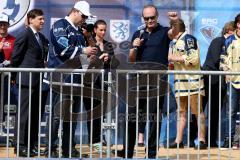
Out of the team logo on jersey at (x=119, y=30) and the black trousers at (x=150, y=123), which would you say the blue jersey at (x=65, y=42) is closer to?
the black trousers at (x=150, y=123)

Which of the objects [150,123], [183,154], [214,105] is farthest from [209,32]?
[150,123]

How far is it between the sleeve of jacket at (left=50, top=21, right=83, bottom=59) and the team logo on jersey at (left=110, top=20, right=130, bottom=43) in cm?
203

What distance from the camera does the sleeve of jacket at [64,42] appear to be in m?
9.04

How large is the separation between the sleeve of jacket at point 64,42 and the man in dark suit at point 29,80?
0.41 m

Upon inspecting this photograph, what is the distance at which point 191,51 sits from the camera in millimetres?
10148

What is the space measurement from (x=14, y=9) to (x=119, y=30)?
1.65 metres

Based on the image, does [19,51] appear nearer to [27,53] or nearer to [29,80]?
[27,53]

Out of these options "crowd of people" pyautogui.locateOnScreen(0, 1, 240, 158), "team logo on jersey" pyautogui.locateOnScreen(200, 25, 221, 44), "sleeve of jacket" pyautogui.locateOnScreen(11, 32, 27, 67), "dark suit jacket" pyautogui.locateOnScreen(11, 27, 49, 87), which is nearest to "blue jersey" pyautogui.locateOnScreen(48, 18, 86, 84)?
"crowd of people" pyautogui.locateOnScreen(0, 1, 240, 158)

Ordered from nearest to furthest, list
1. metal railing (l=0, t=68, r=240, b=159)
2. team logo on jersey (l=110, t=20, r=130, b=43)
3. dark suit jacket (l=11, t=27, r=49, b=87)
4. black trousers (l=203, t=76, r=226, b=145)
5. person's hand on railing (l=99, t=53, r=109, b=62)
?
metal railing (l=0, t=68, r=240, b=159), dark suit jacket (l=11, t=27, r=49, b=87), person's hand on railing (l=99, t=53, r=109, b=62), black trousers (l=203, t=76, r=226, b=145), team logo on jersey (l=110, t=20, r=130, b=43)

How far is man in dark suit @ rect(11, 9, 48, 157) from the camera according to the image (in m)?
8.84

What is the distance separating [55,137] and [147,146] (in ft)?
3.88

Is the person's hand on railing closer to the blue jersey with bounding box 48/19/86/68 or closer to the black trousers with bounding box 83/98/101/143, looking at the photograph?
the blue jersey with bounding box 48/19/86/68

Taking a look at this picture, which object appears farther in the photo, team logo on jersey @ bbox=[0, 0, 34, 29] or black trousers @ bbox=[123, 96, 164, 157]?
team logo on jersey @ bbox=[0, 0, 34, 29]

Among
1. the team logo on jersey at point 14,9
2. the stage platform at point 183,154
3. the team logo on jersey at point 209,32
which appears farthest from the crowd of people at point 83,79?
the team logo on jersey at point 14,9
